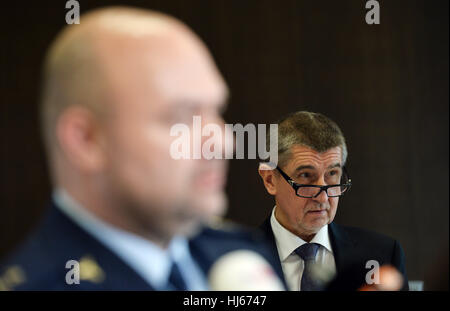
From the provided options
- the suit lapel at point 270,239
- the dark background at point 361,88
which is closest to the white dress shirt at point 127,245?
the suit lapel at point 270,239

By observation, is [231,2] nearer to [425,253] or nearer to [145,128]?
[425,253]

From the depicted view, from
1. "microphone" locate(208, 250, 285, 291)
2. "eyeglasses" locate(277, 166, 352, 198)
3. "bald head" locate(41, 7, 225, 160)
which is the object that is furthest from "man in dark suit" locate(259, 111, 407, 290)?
"bald head" locate(41, 7, 225, 160)

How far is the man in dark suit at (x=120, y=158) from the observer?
2.07ft

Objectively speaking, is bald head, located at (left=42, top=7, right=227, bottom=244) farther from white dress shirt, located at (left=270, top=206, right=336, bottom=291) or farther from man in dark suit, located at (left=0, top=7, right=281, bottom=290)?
white dress shirt, located at (left=270, top=206, right=336, bottom=291)

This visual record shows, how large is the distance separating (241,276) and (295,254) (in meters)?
0.68

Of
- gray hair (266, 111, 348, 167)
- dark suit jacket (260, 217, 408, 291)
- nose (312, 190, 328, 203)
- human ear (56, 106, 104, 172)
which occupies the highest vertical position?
human ear (56, 106, 104, 172)

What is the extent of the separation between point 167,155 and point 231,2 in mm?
1418

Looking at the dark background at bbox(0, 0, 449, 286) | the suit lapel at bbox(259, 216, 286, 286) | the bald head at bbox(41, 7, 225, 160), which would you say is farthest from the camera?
the dark background at bbox(0, 0, 449, 286)

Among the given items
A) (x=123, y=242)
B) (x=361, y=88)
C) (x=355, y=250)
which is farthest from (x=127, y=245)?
(x=361, y=88)

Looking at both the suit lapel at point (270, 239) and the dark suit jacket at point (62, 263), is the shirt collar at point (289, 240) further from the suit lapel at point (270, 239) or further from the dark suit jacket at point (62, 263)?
the dark suit jacket at point (62, 263)

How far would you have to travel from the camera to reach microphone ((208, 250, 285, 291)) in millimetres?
684

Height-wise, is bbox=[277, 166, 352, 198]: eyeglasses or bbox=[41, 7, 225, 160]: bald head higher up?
bbox=[41, 7, 225, 160]: bald head

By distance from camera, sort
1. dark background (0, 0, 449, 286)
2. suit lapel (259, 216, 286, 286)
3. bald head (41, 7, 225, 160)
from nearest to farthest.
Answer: bald head (41, 7, 225, 160) < suit lapel (259, 216, 286, 286) < dark background (0, 0, 449, 286)

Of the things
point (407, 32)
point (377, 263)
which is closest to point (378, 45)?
point (407, 32)
